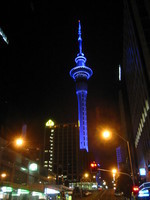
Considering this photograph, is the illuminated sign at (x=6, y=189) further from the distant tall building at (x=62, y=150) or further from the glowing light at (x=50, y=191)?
the distant tall building at (x=62, y=150)

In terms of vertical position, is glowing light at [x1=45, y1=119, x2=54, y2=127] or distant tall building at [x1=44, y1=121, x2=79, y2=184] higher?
glowing light at [x1=45, y1=119, x2=54, y2=127]

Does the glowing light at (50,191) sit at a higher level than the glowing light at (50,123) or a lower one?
lower

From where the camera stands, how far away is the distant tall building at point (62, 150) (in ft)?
578

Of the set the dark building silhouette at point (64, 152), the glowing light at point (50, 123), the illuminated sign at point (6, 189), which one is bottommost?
the illuminated sign at point (6, 189)

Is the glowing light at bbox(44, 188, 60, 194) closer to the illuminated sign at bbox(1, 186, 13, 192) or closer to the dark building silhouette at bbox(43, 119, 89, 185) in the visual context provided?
the illuminated sign at bbox(1, 186, 13, 192)

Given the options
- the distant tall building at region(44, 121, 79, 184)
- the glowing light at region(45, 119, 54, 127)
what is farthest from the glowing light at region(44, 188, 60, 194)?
the glowing light at region(45, 119, 54, 127)

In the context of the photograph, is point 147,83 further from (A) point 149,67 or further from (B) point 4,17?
(B) point 4,17

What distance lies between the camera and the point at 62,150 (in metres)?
184

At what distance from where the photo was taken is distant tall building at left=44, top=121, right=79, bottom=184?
578ft

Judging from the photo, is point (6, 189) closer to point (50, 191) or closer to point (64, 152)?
point (50, 191)

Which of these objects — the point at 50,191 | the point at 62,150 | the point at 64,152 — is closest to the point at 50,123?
the point at 62,150

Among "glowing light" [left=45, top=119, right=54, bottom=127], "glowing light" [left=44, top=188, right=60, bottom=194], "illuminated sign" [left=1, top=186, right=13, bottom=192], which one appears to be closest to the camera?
"illuminated sign" [left=1, top=186, right=13, bottom=192]

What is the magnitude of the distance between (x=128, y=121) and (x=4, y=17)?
3263 inches

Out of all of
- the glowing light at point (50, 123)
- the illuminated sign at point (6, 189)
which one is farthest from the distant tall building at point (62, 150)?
the illuminated sign at point (6, 189)
